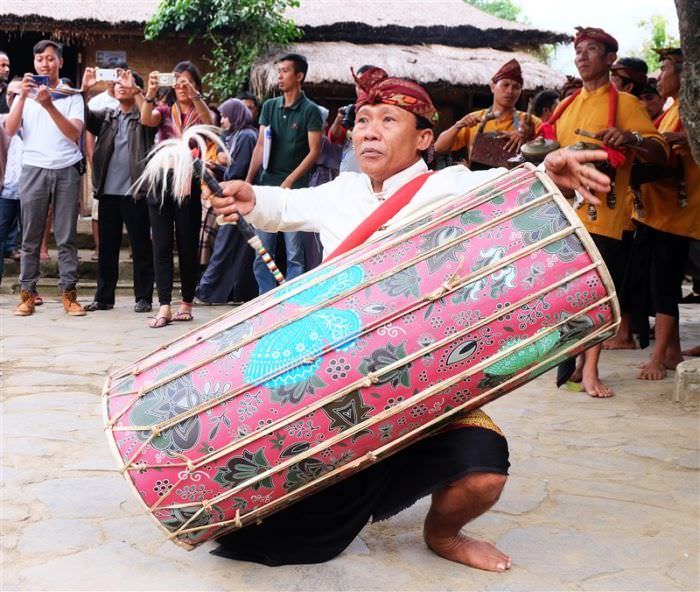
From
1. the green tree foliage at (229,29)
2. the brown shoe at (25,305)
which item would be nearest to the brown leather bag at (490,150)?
the brown shoe at (25,305)

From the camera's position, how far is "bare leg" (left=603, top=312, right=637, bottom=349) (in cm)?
649

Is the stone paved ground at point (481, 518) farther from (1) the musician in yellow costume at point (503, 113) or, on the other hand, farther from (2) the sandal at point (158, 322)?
(1) the musician in yellow costume at point (503, 113)

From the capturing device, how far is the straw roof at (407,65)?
10836mm

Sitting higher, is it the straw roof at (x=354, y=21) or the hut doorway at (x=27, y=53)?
the straw roof at (x=354, y=21)

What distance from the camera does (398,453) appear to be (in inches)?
109

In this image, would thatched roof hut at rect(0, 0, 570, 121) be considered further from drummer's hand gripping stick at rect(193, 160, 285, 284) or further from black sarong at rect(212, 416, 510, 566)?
black sarong at rect(212, 416, 510, 566)

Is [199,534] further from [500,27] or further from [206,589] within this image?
[500,27]

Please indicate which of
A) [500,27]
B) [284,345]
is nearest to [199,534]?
[284,345]

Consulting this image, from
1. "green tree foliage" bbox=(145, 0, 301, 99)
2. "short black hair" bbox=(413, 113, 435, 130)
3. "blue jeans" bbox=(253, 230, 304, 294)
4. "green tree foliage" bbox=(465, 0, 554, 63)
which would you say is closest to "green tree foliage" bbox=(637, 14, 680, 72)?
"green tree foliage" bbox=(465, 0, 554, 63)

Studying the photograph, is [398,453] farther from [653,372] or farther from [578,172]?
[653,372]

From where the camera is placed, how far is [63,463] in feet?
11.9

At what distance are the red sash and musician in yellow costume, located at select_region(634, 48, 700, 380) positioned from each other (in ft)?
9.25

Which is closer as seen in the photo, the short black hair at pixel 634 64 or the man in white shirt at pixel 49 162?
the short black hair at pixel 634 64

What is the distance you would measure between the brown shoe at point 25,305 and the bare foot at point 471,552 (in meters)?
5.30
